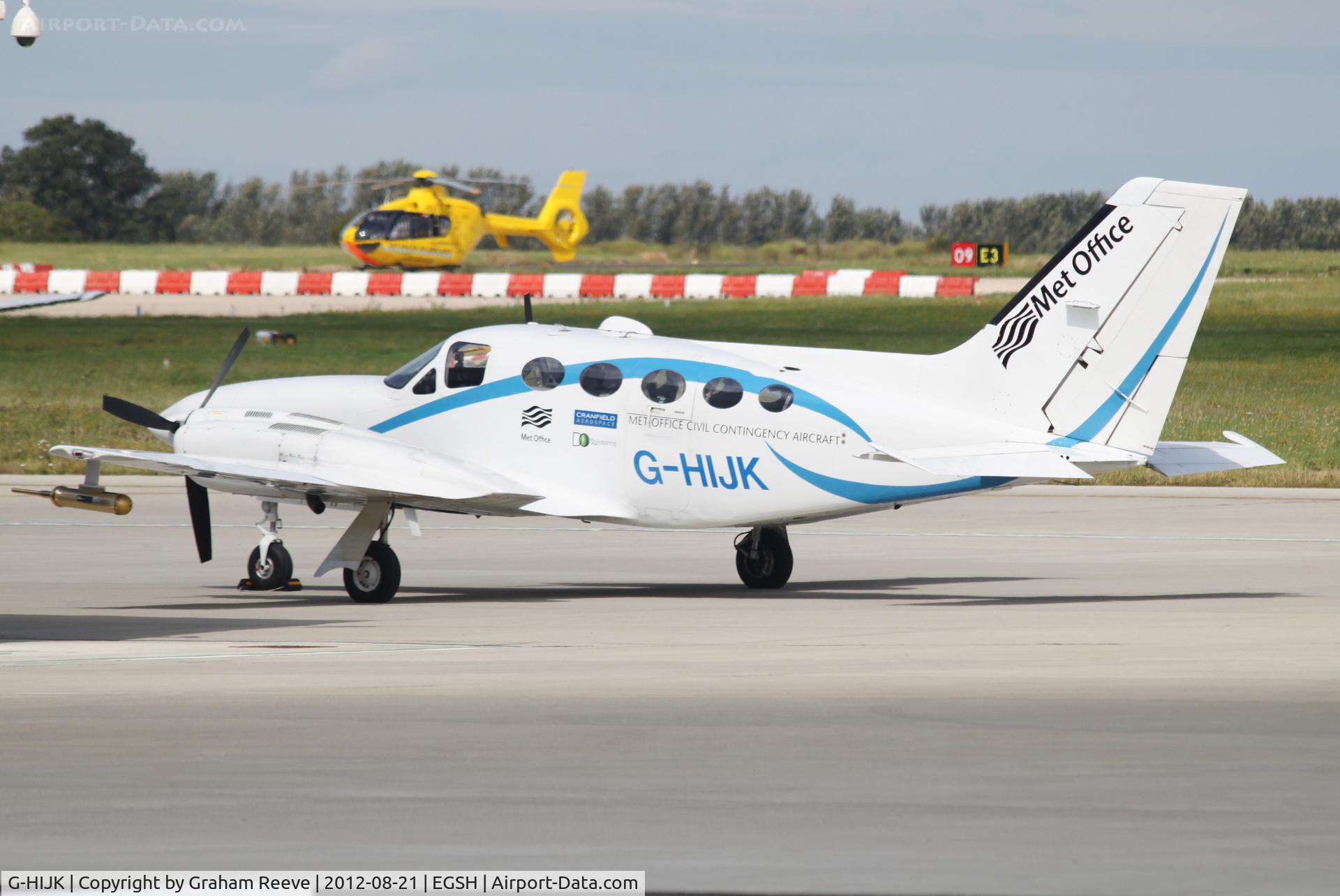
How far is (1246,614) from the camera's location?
16.5 metres

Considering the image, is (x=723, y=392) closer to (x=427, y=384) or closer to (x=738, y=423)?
(x=738, y=423)

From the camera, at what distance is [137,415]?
66.4 feet

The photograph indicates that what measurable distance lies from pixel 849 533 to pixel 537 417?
8.23 metres

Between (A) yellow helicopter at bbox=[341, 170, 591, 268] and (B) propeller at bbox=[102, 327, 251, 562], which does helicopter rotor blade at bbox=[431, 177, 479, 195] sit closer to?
(A) yellow helicopter at bbox=[341, 170, 591, 268]

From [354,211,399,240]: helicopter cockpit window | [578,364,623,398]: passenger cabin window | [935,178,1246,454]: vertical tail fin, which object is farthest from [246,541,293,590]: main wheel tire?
[354,211,399,240]: helicopter cockpit window

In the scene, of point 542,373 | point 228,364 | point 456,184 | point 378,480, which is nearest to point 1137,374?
point 542,373

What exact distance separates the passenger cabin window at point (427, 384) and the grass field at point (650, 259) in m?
73.1

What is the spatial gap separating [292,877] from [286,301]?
2893 inches

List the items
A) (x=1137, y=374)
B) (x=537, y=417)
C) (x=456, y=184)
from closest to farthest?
(x=1137, y=374), (x=537, y=417), (x=456, y=184)

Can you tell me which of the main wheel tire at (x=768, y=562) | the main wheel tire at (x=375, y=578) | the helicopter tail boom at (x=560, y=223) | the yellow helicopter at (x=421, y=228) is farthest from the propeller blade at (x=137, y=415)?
the helicopter tail boom at (x=560, y=223)

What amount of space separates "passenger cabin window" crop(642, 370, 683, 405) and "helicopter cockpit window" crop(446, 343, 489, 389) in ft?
6.41

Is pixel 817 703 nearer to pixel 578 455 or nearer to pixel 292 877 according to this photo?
pixel 292 877

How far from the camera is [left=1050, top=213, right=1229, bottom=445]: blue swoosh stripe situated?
57.8 feet

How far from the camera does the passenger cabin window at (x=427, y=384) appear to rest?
65.0ft
